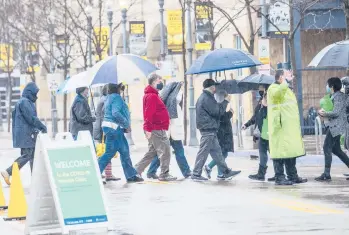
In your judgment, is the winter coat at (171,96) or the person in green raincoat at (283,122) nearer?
the person in green raincoat at (283,122)

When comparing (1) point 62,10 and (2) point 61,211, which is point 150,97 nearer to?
(2) point 61,211

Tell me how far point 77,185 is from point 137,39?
31.1 metres

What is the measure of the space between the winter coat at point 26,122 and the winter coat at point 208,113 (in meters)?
2.80

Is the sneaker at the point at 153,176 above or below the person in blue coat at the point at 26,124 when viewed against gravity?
below

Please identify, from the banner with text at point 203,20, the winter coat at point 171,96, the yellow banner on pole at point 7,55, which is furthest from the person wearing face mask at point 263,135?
the yellow banner on pole at point 7,55

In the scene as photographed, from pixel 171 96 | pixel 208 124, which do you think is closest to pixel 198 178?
pixel 208 124

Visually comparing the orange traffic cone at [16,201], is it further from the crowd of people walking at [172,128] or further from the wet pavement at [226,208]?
the crowd of people walking at [172,128]

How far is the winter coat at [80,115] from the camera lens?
21953 mm

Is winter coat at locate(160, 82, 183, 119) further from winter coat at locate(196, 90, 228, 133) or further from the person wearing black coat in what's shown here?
winter coat at locate(196, 90, 228, 133)

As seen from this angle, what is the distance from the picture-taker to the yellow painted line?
49.7 feet

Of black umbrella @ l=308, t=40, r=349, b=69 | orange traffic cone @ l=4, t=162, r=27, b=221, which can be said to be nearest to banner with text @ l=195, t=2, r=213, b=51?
black umbrella @ l=308, t=40, r=349, b=69

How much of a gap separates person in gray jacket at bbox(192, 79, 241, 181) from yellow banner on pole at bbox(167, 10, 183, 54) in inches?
897

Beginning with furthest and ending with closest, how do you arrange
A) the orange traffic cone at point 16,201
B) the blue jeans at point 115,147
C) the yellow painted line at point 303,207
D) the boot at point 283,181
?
the blue jeans at point 115,147 → the boot at point 283,181 → the orange traffic cone at point 16,201 → the yellow painted line at point 303,207

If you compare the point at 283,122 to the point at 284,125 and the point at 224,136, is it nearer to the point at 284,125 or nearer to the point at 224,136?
the point at 284,125
